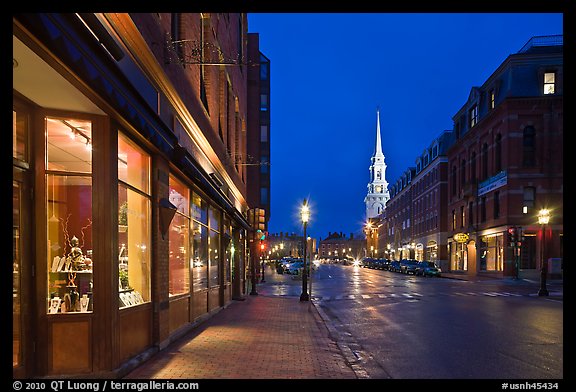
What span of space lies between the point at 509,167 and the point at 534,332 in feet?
107

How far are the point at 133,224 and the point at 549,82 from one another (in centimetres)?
4257

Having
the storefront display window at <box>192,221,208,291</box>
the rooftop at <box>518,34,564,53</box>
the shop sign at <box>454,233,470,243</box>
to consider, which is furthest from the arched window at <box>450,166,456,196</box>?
the storefront display window at <box>192,221,208,291</box>

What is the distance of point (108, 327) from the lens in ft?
22.3

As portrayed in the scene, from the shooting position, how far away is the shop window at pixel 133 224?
786cm

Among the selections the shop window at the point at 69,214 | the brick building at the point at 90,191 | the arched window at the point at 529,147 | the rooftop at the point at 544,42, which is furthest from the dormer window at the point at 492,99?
the shop window at the point at 69,214

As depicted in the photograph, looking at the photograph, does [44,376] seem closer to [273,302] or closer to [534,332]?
[534,332]

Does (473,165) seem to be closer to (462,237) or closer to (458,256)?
(462,237)

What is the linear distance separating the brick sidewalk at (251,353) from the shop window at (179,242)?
46.3 inches

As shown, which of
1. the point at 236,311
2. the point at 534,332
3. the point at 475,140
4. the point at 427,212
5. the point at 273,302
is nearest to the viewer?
the point at 534,332

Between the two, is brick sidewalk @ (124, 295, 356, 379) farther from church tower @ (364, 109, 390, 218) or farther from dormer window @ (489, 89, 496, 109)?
church tower @ (364, 109, 390, 218)

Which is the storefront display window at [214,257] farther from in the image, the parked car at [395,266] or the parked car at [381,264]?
the parked car at [381,264]

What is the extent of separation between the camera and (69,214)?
7098 mm
